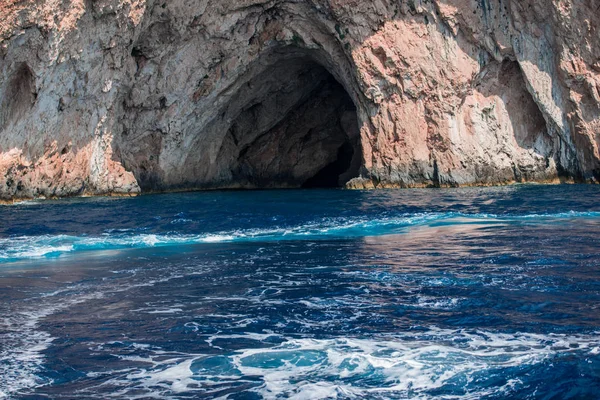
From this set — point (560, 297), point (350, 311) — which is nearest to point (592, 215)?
point (560, 297)

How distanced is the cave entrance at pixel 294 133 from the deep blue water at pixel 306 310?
51.1 feet

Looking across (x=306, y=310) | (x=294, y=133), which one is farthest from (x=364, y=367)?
(x=294, y=133)

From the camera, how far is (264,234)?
51.1ft

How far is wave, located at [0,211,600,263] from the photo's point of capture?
14.0m

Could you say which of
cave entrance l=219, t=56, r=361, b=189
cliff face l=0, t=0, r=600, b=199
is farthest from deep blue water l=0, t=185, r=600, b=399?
cave entrance l=219, t=56, r=361, b=189

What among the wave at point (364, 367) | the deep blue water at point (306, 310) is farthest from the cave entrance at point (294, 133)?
the wave at point (364, 367)

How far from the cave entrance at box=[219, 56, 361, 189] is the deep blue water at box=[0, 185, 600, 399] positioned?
51.1ft

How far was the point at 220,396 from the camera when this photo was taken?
600cm

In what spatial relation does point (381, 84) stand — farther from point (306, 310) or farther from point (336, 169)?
point (306, 310)

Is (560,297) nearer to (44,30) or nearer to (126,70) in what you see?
(44,30)

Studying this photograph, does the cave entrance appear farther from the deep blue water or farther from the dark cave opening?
the deep blue water

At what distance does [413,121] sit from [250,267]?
17.4 meters

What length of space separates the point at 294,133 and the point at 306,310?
1034 inches

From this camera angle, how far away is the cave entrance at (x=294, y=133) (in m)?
31.2
